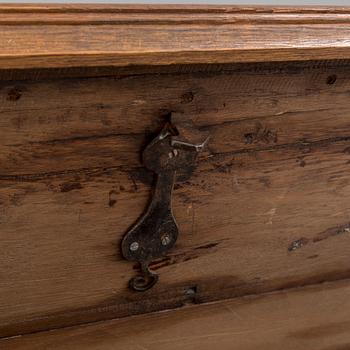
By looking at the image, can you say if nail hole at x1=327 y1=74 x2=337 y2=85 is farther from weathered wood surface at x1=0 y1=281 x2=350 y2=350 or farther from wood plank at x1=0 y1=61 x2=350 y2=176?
weathered wood surface at x1=0 y1=281 x2=350 y2=350

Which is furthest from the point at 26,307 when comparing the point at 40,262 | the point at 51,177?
the point at 51,177

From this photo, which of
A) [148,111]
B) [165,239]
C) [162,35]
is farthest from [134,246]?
[162,35]

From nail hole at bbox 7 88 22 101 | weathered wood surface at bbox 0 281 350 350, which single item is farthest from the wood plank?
weathered wood surface at bbox 0 281 350 350

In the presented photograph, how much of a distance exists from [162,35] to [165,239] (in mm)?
316

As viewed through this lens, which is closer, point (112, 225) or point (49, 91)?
point (49, 91)

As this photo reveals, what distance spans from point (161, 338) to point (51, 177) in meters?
0.38

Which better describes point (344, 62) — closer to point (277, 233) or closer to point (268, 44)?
point (268, 44)

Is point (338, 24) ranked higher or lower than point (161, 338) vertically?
higher

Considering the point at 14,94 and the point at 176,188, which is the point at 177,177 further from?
the point at 14,94

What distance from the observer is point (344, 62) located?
0.93m

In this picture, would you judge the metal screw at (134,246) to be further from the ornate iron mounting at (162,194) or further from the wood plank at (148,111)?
the wood plank at (148,111)

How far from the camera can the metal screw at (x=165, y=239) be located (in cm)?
102

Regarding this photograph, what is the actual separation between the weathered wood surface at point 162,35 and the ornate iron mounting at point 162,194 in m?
0.11

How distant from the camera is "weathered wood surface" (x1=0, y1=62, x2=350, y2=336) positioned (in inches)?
34.2
